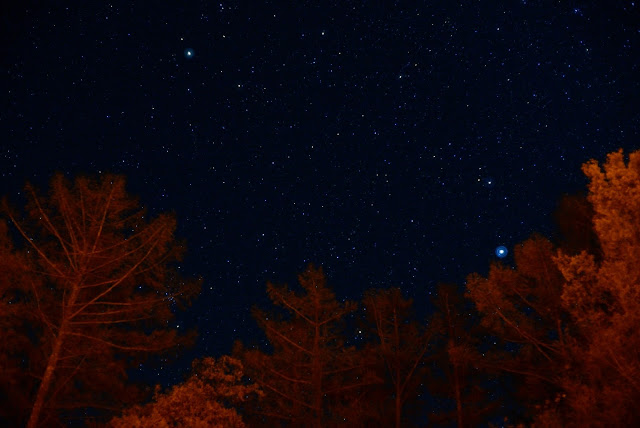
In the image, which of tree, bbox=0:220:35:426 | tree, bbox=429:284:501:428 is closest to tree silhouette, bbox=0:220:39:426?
tree, bbox=0:220:35:426

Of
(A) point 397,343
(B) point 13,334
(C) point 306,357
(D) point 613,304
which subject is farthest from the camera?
(A) point 397,343

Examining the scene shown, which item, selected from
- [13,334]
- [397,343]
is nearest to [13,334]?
[13,334]

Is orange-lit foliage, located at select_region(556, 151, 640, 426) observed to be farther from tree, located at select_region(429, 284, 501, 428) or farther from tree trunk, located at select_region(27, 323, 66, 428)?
tree trunk, located at select_region(27, 323, 66, 428)

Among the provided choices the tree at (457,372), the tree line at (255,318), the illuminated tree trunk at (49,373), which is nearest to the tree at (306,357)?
the tree line at (255,318)

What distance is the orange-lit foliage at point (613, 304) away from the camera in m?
10.2

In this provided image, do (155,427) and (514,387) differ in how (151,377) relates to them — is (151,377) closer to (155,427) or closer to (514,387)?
(155,427)

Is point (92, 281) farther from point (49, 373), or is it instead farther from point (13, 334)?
point (49, 373)

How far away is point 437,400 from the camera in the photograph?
21750mm

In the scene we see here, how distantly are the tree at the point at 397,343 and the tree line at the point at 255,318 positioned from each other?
2802mm

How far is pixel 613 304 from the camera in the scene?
11.5m

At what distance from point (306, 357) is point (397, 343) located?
5.59m

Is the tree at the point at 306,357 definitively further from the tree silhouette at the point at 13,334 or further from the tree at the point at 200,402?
the tree silhouette at the point at 13,334

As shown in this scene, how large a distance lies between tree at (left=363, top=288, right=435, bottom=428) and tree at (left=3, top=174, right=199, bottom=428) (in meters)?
10.2

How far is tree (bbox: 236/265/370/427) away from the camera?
55.6 ft
